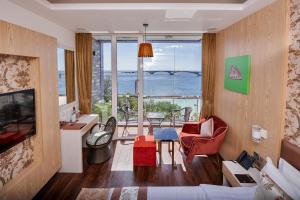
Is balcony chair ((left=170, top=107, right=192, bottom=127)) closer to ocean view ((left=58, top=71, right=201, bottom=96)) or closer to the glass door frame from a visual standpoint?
ocean view ((left=58, top=71, right=201, bottom=96))

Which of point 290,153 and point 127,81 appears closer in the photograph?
point 290,153

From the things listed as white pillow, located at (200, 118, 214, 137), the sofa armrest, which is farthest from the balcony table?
white pillow, located at (200, 118, 214, 137)

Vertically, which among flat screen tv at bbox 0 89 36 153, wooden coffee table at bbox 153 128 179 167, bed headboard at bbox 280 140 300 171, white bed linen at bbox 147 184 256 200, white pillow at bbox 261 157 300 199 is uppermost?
flat screen tv at bbox 0 89 36 153

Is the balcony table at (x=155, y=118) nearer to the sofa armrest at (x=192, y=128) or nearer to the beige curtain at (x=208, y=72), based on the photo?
the sofa armrest at (x=192, y=128)

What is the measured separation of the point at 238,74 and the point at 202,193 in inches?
83.1

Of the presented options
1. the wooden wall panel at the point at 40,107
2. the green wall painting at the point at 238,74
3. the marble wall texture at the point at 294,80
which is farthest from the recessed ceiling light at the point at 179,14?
the wooden wall panel at the point at 40,107

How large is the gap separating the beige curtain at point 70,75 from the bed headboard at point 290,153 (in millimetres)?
3894

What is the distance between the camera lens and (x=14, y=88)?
285cm

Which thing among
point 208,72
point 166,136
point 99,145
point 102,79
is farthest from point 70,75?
point 208,72

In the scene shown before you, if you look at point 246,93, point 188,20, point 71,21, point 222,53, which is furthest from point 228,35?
point 71,21

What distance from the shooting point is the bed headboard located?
2.27 metres

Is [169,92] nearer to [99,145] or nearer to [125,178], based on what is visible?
[99,145]

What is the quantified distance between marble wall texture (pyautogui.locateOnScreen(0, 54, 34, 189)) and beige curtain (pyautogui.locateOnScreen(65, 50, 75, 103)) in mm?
1617

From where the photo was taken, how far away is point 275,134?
269 cm
